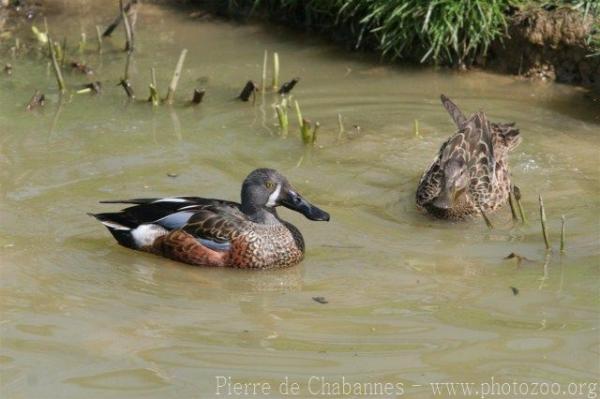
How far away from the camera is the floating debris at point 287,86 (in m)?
9.95

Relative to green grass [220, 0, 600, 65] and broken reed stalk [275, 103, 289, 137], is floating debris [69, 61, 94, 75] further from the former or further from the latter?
broken reed stalk [275, 103, 289, 137]

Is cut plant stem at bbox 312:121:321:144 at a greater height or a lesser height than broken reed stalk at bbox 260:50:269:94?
lesser

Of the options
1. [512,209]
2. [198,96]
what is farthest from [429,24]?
[512,209]

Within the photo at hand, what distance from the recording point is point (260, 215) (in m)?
7.32

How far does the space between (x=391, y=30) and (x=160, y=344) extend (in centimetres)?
535

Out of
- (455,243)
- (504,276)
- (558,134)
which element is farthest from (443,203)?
(558,134)

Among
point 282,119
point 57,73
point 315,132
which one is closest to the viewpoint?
point 315,132

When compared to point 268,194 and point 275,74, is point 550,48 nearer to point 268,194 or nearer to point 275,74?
point 275,74

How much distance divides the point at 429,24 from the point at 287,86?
4.34 ft

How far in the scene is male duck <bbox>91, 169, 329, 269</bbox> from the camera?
23.4 feet

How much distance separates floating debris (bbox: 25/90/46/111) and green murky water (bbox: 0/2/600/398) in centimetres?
8

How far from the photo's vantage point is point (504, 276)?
22.5 feet

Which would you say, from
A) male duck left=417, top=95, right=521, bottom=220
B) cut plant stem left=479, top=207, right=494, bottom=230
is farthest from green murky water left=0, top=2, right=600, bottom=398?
male duck left=417, top=95, right=521, bottom=220

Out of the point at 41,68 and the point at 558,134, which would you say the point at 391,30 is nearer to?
the point at 558,134
